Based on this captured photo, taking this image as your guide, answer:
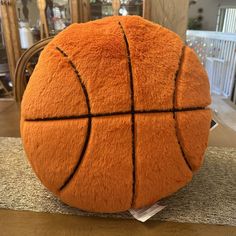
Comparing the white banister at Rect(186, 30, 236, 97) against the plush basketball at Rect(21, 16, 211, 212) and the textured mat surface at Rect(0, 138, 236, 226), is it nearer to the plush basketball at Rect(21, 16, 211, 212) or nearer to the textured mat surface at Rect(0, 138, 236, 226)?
the textured mat surface at Rect(0, 138, 236, 226)

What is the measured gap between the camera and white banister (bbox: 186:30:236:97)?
3.54 m

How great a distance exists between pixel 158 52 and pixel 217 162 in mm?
310

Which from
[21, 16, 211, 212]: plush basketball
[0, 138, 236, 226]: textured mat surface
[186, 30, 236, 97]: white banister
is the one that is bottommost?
[186, 30, 236, 97]: white banister

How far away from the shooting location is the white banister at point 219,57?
3.54 m

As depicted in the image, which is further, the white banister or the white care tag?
the white banister

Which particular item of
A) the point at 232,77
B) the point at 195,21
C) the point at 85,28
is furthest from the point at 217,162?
the point at 195,21

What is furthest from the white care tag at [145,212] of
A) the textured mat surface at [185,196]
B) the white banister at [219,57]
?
the white banister at [219,57]

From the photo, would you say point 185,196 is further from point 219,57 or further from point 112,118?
point 219,57

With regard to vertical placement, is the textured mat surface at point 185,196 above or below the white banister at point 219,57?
above

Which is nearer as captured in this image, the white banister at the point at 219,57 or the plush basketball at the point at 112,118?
the plush basketball at the point at 112,118

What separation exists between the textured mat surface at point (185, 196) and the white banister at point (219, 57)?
3.25 metres

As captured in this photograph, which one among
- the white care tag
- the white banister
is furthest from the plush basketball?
the white banister

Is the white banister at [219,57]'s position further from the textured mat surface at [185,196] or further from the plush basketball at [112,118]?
the plush basketball at [112,118]

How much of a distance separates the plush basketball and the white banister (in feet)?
11.1
